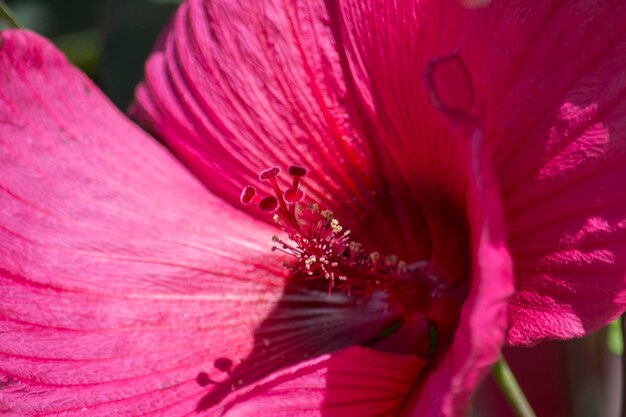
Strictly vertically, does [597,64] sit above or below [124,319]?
above

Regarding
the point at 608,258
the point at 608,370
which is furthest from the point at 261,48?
the point at 608,370

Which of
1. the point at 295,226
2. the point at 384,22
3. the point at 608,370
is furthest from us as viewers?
the point at 608,370

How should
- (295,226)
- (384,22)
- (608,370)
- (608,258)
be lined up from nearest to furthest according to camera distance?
1. (608,258)
2. (384,22)
3. (295,226)
4. (608,370)

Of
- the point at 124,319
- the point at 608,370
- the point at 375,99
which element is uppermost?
the point at 375,99

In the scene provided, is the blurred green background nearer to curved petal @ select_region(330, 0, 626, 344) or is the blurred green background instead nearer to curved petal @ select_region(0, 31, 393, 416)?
curved petal @ select_region(0, 31, 393, 416)

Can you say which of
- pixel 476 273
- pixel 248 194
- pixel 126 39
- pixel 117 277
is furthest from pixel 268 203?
pixel 126 39

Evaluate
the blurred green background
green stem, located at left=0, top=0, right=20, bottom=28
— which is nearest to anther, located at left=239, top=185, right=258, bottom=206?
green stem, located at left=0, top=0, right=20, bottom=28

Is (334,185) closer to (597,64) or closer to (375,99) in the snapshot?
(375,99)
